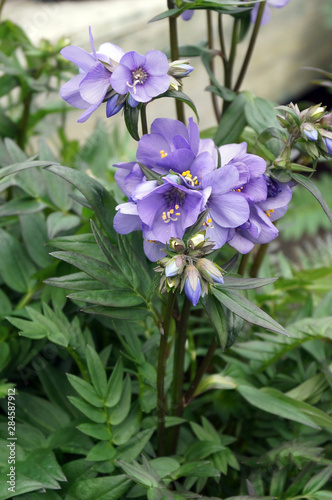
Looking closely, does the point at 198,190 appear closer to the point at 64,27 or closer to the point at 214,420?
the point at 214,420

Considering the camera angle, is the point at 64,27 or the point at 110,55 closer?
the point at 110,55

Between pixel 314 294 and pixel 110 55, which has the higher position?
pixel 110 55

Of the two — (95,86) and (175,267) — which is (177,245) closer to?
(175,267)

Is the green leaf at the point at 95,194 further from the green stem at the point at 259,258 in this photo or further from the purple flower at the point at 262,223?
the green stem at the point at 259,258

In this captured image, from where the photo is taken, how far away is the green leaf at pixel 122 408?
57 cm

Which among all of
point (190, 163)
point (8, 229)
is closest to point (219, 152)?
point (190, 163)

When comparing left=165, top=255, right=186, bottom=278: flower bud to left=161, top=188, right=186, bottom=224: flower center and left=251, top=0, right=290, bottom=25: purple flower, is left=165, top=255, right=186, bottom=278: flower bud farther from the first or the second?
left=251, top=0, right=290, bottom=25: purple flower

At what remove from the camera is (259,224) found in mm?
480

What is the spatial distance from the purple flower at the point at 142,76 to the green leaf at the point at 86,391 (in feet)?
0.95

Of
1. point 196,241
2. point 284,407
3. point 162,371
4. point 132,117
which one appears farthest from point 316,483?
point 132,117

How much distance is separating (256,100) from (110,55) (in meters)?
0.26

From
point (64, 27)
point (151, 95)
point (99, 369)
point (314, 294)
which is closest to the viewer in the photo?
point (151, 95)

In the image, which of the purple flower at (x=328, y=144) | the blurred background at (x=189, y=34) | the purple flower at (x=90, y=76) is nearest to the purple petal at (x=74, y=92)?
the purple flower at (x=90, y=76)

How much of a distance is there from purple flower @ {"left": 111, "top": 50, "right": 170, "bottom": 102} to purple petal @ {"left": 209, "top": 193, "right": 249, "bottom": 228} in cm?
10
